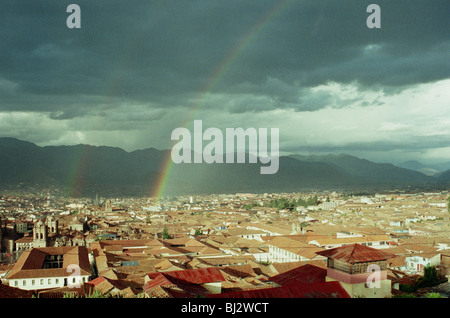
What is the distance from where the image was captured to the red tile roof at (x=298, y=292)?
11.0 metres

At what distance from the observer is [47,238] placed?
4056 centimetres

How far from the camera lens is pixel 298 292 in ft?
37.9

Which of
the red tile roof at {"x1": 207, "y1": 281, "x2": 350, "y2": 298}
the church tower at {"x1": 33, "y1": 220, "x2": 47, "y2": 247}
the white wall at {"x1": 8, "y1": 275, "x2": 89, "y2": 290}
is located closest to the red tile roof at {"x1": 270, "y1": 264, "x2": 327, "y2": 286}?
the red tile roof at {"x1": 207, "y1": 281, "x2": 350, "y2": 298}

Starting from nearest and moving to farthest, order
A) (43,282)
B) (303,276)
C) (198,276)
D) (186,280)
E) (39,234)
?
(186,280)
(198,276)
(303,276)
(43,282)
(39,234)

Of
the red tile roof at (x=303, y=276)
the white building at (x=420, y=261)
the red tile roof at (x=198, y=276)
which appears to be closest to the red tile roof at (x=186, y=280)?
the red tile roof at (x=198, y=276)

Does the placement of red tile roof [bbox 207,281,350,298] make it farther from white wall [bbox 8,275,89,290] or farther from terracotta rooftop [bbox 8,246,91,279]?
terracotta rooftop [bbox 8,246,91,279]

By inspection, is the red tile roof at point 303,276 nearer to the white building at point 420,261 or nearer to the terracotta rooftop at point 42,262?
the white building at point 420,261

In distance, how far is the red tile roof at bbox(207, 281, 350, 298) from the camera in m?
11.0

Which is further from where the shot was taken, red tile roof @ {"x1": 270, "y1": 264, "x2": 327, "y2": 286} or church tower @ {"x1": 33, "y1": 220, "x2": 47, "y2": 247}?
church tower @ {"x1": 33, "y1": 220, "x2": 47, "y2": 247}

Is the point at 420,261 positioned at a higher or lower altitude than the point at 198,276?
lower

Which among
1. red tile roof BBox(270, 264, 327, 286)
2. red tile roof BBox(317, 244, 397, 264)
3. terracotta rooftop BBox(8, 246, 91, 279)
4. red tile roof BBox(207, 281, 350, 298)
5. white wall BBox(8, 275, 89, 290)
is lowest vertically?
white wall BBox(8, 275, 89, 290)

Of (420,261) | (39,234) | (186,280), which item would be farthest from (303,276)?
(39,234)

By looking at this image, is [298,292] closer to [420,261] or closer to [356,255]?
[356,255]
